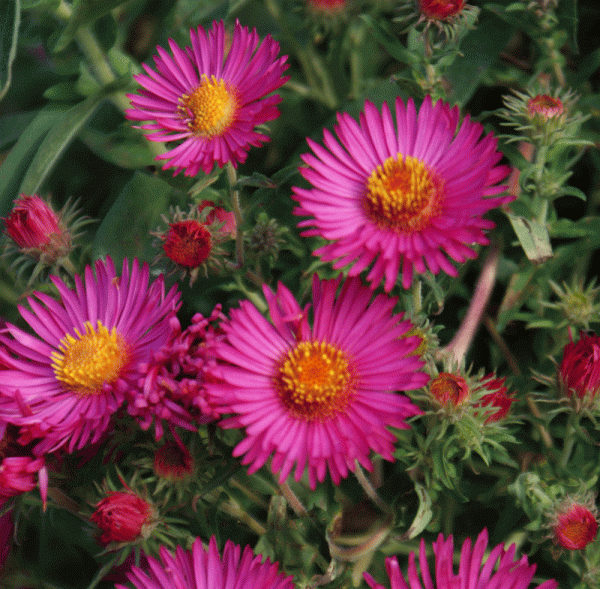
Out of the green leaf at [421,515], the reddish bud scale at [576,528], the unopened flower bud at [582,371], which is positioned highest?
the unopened flower bud at [582,371]

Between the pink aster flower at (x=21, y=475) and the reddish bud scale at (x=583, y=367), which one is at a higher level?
the reddish bud scale at (x=583, y=367)

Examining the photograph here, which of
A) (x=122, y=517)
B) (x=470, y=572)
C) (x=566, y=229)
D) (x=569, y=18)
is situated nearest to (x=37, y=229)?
(x=122, y=517)

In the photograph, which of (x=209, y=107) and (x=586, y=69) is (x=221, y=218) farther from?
(x=586, y=69)

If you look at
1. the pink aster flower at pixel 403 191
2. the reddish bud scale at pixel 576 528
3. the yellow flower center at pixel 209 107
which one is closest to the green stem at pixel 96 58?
the yellow flower center at pixel 209 107

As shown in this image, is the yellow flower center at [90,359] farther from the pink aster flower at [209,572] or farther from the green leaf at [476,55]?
the green leaf at [476,55]

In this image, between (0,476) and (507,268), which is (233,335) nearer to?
(0,476)

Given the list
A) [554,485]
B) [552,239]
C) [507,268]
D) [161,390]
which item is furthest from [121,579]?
[552,239]

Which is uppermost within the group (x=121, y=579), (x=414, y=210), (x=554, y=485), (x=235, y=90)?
(x=235, y=90)
